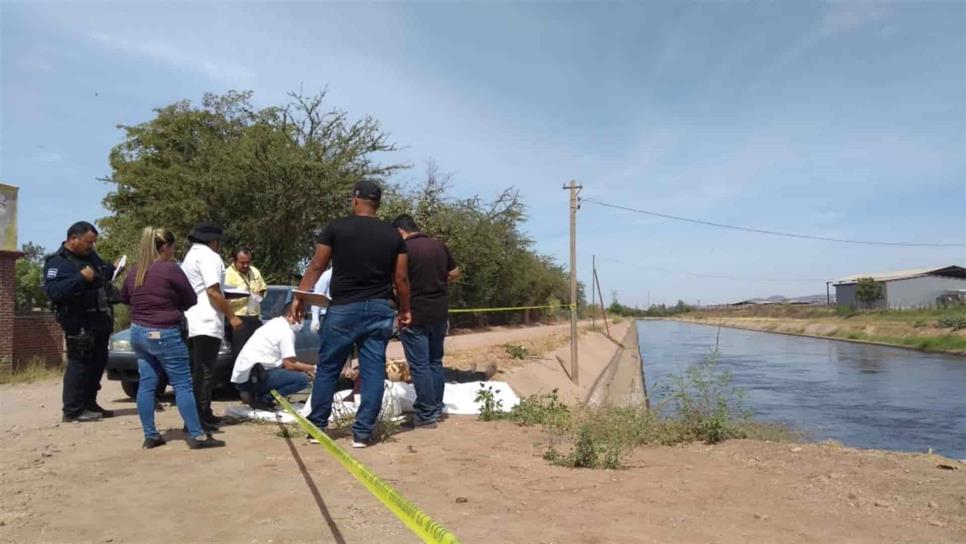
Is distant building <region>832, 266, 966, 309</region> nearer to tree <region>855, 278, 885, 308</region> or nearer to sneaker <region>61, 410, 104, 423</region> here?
tree <region>855, 278, 885, 308</region>

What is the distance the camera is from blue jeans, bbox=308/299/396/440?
5000 millimetres

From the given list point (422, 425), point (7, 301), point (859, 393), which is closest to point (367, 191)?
point (422, 425)

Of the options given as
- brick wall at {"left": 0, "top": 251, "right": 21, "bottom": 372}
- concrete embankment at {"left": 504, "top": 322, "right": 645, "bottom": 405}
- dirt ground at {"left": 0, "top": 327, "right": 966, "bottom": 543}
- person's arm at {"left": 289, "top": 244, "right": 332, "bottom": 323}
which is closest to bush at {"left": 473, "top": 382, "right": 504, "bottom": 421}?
dirt ground at {"left": 0, "top": 327, "right": 966, "bottom": 543}

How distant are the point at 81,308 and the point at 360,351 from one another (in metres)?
3.01

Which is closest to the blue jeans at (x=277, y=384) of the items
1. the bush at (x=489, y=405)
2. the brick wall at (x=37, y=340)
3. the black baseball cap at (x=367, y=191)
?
the bush at (x=489, y=405)

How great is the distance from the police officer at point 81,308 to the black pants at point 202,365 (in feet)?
4.25

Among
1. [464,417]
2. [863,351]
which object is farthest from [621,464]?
[863,351]

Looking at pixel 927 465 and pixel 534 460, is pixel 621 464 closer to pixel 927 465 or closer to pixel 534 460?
pixel 534 460

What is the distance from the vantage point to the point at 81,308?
20.4 ft

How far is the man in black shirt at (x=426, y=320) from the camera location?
20.1 ft

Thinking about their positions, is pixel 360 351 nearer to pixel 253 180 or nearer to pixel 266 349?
pixel 266 349

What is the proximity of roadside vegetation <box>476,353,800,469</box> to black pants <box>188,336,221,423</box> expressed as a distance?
261 centimetres

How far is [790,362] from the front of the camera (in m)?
32.6

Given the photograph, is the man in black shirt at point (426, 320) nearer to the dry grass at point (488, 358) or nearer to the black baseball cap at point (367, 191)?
the black baseball cap at point (367, 191)
